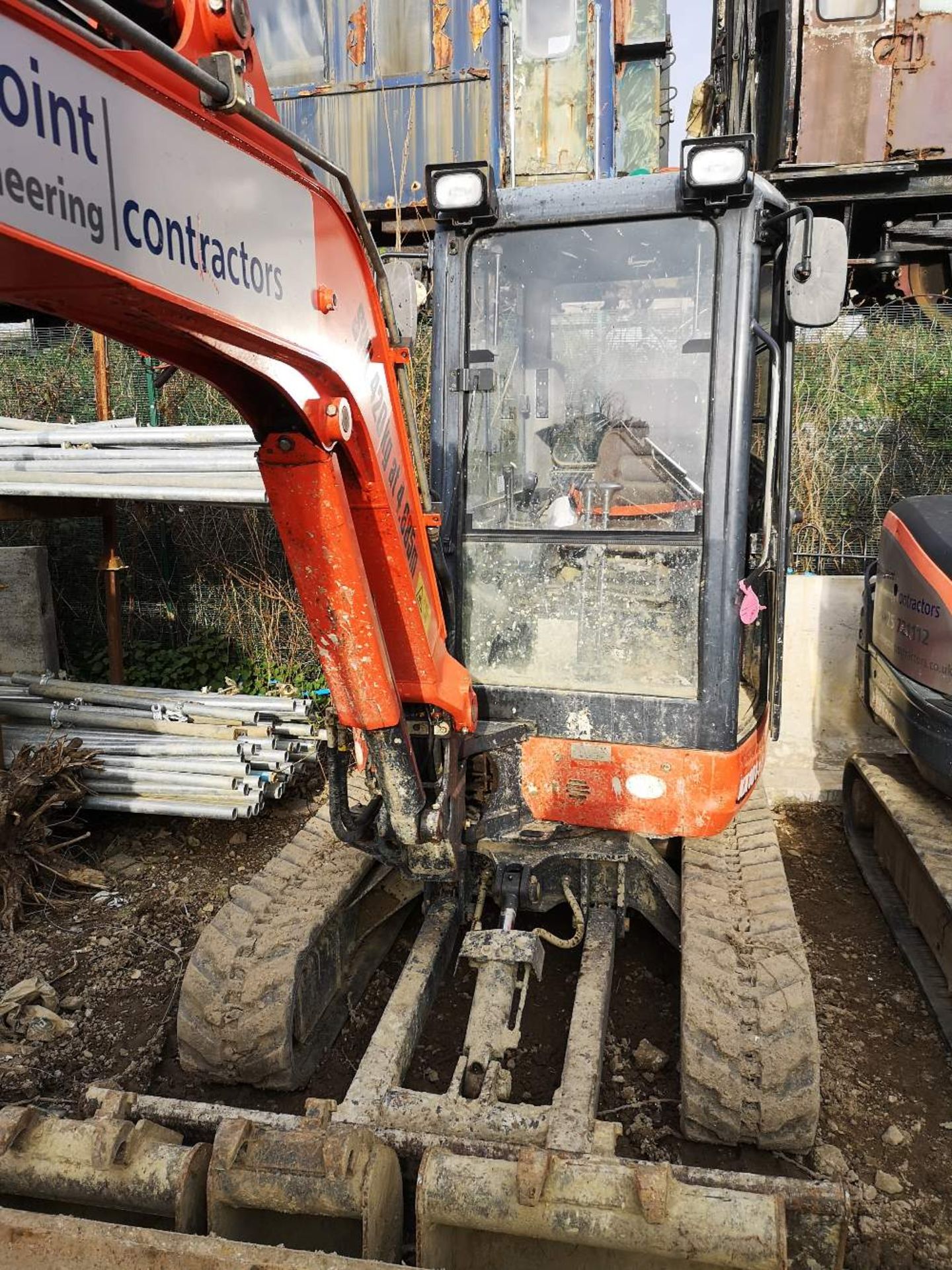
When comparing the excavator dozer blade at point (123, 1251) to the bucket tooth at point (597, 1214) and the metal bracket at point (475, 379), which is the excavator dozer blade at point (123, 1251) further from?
the metal bracket at point (475, 379)

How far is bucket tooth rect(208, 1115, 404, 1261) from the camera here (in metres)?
1.82

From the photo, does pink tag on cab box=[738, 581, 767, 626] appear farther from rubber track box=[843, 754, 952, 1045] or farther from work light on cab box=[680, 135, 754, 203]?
rubber track box=[843, 754, 952, 1045]

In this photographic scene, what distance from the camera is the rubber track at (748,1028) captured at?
2324mm

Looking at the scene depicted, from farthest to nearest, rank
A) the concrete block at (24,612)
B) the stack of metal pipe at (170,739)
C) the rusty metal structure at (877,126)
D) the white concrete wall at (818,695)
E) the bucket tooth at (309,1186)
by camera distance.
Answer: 1. the rusty metal structure at (877,126)
2. the concrete block at (24,612)
3. the white concrete wall at (818,695)
4. the stack of metal pipe at (170,739)
5. the bucket tooth at (309,1186)

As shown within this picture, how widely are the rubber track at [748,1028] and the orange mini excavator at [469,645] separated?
1cm

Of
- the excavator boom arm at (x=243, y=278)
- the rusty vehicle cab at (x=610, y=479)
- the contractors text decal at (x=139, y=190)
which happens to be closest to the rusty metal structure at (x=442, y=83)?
the rusty vehicle cab at (x=610, y=479)

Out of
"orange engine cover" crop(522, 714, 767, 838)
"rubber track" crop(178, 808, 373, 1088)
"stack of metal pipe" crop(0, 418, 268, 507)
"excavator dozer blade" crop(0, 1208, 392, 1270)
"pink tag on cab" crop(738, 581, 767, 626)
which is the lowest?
"rubber track" crop(178, 808, 373, 1088)

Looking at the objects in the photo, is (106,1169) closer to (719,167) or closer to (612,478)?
(612,478)

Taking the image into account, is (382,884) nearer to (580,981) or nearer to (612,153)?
(580,981)

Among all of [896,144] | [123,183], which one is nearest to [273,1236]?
[123,183]

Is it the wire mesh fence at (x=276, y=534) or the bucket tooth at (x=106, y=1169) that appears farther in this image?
the wire mesh fence at (x=276, y=534)

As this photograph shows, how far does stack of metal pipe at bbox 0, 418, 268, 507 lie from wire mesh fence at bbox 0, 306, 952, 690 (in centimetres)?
156

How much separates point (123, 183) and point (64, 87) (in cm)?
14

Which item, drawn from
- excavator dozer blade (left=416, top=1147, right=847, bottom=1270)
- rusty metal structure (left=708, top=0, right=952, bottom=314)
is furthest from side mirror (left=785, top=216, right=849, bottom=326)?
rusty metal structure (left=708, top=0, right=952, bottom=314)
